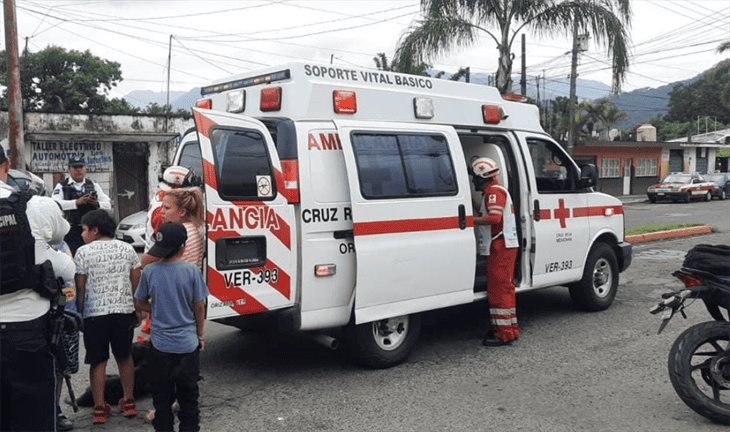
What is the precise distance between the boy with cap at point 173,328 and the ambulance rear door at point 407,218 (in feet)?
5.13

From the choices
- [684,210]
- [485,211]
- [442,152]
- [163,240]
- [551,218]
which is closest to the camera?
[163,240]

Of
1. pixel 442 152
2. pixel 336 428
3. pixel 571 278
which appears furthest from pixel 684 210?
pixel 336 428

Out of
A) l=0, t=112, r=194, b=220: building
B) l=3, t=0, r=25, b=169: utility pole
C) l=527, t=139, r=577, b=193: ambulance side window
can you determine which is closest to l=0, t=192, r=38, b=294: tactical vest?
l=527, t=139, r=577, b=193: ambulance side window

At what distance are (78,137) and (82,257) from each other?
1555 cm

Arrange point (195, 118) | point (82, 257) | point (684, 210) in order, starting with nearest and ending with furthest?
point (82, 257) < point (195, 118) < point (684, 210)

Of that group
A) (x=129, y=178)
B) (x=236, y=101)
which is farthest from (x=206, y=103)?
(x=129, y=178)

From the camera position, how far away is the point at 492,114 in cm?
647

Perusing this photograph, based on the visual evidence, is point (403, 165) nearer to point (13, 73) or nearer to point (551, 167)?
point (551, 167)

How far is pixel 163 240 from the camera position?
3.71 m

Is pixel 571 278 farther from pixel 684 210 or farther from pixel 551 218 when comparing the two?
pixel 684 210

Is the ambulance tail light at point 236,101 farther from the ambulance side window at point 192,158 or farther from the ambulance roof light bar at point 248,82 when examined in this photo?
the ambulance side window at point 192,158

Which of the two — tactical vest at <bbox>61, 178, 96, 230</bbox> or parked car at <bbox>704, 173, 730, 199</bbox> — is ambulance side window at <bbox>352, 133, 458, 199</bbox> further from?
parked car at <bbox>704, 173, 730, 199</bbox>

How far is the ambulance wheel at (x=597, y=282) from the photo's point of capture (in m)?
7.28

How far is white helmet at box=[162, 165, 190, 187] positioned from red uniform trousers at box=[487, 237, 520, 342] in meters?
2.90
